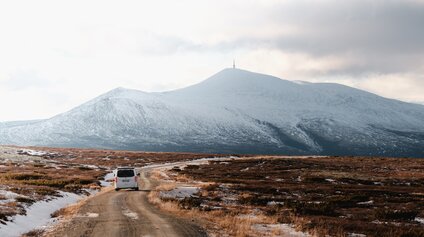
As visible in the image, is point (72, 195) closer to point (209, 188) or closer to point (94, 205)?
point (94, 205)

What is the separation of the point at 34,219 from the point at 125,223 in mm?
5615

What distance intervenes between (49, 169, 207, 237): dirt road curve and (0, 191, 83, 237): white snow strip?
5.33ft

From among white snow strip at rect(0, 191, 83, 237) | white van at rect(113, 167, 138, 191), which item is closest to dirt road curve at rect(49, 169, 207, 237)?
white snow strip at rect(0, 191, 83, 237)

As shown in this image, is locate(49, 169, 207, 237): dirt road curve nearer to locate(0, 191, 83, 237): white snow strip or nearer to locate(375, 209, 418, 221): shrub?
locate(0, 191, 83, 237): white snow strip

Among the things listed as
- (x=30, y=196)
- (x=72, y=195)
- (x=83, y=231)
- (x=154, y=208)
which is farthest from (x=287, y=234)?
(x=72, y=195)

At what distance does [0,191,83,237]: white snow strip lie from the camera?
19584 mm

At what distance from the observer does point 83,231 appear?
1964 centimetres

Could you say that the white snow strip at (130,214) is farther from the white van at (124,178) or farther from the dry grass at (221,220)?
the white van at (124,178)

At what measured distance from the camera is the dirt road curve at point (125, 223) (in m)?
19.2

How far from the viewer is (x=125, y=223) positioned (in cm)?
2192

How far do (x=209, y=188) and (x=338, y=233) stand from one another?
1068 inches

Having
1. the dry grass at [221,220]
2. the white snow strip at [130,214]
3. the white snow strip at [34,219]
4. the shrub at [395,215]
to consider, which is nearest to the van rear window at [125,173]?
the white snow strip at [34,219]

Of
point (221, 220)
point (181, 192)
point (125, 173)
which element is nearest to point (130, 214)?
point (221, 220)

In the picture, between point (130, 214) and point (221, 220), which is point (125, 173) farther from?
point (221, 220)
